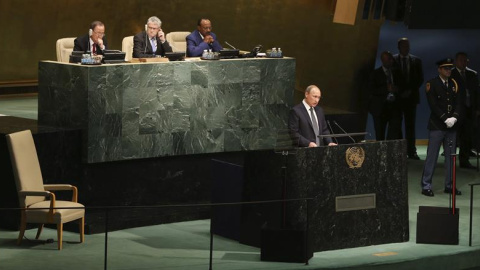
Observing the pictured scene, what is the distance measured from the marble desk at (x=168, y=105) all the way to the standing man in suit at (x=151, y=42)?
74cm

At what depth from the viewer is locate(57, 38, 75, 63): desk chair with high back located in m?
12.0

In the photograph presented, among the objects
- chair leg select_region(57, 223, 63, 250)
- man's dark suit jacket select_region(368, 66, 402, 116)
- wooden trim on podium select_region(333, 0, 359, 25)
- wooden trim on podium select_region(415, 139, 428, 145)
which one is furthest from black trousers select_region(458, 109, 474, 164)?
chair leg select_region(57, 223, 63, 250)

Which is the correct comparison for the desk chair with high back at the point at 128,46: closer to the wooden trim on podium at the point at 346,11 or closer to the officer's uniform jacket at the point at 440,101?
the officer's uniform jacket at the point at 440,101

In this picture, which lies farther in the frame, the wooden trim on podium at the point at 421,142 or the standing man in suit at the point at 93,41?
the wooden trim on podium at the point at 421,142

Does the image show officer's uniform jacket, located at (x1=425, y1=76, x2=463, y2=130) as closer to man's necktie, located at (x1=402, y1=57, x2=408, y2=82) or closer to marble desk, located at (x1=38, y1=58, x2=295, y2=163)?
marble desk, located at (x1=38, y1=58, x2=295, y2=163)

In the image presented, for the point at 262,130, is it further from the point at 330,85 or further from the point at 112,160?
the point at 330,85

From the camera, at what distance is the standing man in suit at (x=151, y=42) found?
11805 mm

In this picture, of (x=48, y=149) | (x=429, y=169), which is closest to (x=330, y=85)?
(x=429, y=169)

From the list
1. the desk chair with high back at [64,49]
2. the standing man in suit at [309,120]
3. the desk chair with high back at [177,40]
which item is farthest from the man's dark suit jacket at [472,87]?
the desk chair with high back at [64,49]

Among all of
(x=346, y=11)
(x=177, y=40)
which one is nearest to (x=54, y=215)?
(x=177, y=40)

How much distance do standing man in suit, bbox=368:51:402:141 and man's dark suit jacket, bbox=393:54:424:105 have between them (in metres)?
0.09

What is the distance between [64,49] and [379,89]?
14.5 ft

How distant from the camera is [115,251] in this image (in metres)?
9.69

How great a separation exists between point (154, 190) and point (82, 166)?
872 mm
